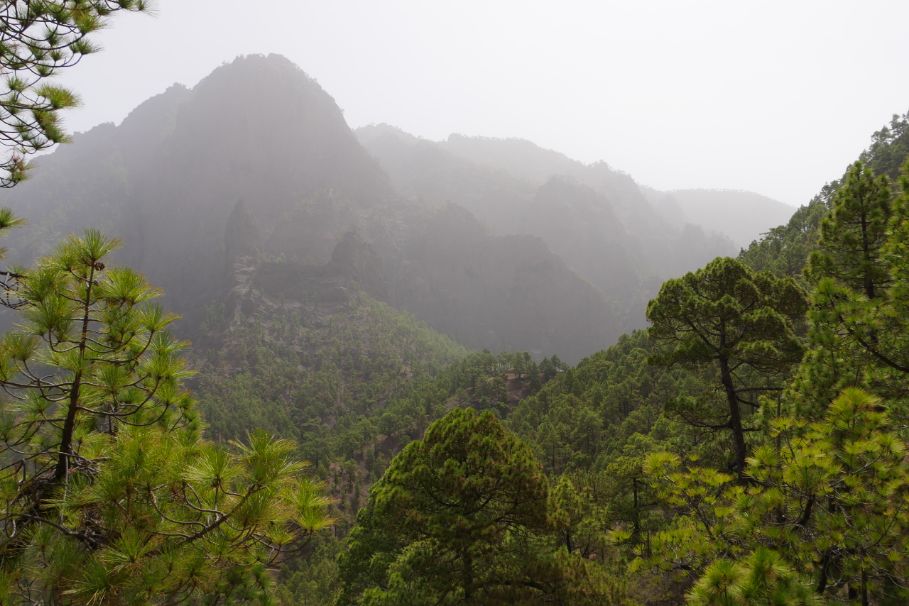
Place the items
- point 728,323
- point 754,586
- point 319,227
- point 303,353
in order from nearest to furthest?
point 754,586
point 728,323
point 303,353
point 319,227

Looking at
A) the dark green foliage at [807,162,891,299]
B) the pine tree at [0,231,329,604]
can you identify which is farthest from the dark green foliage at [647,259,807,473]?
the pine tree at [0,231,329,604]

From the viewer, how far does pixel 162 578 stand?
2703 millimetres

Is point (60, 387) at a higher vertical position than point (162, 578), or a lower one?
higher

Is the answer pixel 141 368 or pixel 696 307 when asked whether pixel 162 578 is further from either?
pixel 696 307

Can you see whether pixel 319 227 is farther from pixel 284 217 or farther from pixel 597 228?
pixel 597 228

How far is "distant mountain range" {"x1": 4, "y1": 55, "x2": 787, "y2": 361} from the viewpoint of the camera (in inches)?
5684

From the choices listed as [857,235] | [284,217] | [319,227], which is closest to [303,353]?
[319,227]

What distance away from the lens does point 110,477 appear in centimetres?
280

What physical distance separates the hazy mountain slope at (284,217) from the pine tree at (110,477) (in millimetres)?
141038

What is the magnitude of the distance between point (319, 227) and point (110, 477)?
153869 mm

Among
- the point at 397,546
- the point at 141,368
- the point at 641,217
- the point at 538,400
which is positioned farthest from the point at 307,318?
the point at 641,217

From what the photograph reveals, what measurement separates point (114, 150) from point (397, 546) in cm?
21646

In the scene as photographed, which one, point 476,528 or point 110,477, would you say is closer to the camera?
point 110,477

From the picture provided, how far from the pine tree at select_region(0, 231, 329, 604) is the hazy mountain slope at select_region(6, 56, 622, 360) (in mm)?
141038
